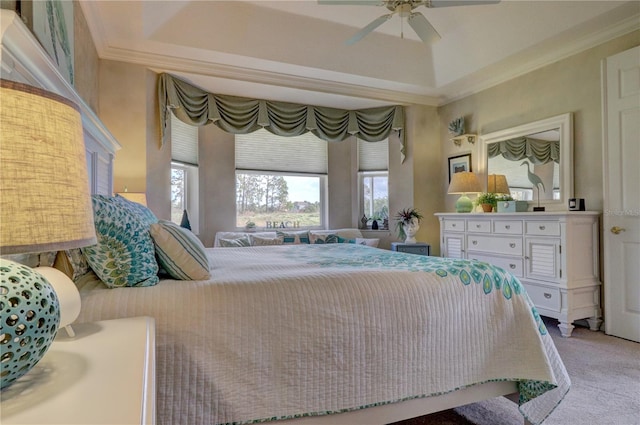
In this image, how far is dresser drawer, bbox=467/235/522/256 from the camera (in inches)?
133

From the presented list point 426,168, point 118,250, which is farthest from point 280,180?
point 118,250

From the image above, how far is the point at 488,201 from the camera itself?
13.2 ft

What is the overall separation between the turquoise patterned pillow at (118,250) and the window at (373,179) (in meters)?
4.21

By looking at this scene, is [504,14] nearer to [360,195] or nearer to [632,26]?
[632,26]

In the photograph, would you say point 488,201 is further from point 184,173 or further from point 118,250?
point 118,250

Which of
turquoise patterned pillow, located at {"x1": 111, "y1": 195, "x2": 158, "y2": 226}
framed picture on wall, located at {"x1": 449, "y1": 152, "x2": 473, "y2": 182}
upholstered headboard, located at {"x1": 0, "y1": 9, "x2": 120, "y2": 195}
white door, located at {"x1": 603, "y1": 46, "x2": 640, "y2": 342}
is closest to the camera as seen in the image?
upholstered headboard, located at {"x1": 0, "y1": 9, "x2": 120, "y2": 195}

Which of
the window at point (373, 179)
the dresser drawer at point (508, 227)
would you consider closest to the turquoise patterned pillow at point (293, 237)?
the window at point (373, 179)

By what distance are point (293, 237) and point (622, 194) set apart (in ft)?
11.0

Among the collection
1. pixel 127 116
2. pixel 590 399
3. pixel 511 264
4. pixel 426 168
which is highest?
pixel 127 116

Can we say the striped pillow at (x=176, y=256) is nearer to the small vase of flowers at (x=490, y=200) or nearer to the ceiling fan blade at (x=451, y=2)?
the ceiling fan blade at (x=451, y=2)

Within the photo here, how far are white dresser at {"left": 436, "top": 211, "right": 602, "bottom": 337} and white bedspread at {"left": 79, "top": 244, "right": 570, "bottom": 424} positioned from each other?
5.50 feet

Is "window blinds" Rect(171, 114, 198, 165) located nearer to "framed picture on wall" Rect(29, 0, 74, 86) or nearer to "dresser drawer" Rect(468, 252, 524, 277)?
"framed picture on wall" Rect(29, 0, 74, 86)

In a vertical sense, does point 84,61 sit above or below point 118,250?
above

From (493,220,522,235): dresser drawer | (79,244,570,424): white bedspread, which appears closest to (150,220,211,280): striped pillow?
(79,244,570,424): white bedspread
